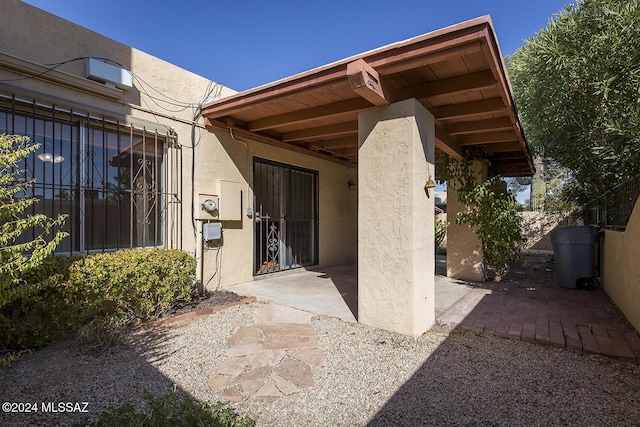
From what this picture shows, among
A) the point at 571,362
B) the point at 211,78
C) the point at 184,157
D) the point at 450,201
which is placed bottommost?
the point at 571,362

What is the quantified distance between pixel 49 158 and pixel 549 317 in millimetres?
7185

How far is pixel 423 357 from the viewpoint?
3.48 meters

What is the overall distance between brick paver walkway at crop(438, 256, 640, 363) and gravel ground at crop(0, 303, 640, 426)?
0.77 feet

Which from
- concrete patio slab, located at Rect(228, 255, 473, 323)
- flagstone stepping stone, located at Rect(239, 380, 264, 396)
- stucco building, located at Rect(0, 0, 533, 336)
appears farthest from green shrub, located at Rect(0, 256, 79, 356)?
concrete patio slab, located at Rect(228, 255, 473, 323)

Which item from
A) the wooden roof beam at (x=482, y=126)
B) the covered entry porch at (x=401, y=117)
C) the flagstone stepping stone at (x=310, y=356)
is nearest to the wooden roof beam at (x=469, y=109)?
the covered entry porch at (x=401, y=117)

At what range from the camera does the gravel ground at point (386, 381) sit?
2.46 m

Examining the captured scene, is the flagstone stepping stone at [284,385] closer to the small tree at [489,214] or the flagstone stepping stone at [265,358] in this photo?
the flagstone stepping stone at [265,358]

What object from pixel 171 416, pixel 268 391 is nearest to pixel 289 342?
pixel 268 391

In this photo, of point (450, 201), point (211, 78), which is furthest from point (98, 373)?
point (450, 201)

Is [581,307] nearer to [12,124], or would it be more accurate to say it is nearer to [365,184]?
[365,184]

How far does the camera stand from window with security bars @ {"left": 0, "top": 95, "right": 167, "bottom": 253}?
4.09m

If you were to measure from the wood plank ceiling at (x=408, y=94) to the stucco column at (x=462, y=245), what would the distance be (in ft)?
3.15

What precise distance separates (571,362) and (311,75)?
176 inches

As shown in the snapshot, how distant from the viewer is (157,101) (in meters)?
5.33
